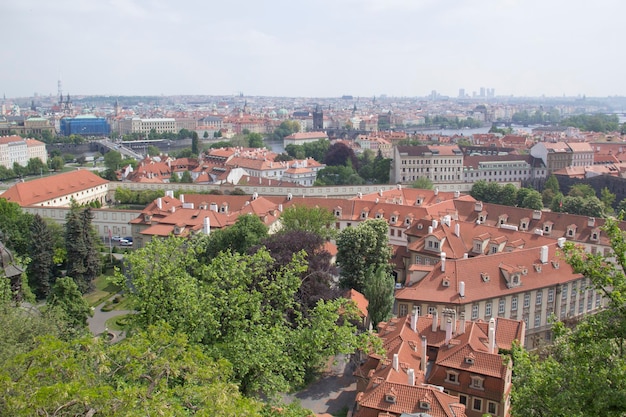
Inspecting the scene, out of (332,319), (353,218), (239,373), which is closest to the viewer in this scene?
(239,373)

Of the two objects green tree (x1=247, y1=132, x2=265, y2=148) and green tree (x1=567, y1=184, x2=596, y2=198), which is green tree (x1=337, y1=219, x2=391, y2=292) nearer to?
green tree (x1=567, y1=184, x2=596, y2=198)

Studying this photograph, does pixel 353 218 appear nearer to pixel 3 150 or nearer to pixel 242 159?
pixel 242 159

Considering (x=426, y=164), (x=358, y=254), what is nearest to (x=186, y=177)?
(x=426, y=164)

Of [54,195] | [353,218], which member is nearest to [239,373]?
[353,218]

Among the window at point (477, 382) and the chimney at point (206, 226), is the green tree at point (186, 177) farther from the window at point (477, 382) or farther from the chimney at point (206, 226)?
the window at point (477, 382)

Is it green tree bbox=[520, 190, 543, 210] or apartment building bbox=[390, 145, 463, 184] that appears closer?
green tree bbox=[520, 190, 543, 210]

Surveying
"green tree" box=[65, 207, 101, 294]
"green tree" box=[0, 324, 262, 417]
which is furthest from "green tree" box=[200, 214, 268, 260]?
"green tree" box=[0, 324, 262, 417]

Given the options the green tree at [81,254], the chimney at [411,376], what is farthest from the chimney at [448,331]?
the green tree at [81,254]
